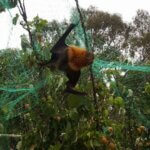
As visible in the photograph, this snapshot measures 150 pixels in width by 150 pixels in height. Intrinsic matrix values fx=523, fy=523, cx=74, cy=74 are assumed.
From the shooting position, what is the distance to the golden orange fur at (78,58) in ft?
7.43

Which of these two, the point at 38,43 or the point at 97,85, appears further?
the point at 97,85

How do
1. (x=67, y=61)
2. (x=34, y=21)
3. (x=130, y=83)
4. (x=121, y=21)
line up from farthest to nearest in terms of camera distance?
(x=121, y=21)
(x=130, y=83)
(x=34, y=21)
(x=67, y=61)

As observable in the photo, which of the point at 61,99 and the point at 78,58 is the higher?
the point at 78,58

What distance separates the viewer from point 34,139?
3.37m

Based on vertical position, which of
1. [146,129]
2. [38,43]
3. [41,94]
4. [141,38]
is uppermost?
[141,38]

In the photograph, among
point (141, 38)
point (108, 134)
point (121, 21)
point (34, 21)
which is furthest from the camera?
point (121, 21)

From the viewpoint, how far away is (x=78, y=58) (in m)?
2.31

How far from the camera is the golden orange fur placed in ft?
7.43

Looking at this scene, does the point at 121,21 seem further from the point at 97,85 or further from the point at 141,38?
the point at 97,85

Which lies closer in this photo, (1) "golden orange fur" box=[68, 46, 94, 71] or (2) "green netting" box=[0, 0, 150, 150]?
(1) "golden orange fur" box=[68, 46, 94, 71]

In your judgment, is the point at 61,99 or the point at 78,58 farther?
the point at 61,99

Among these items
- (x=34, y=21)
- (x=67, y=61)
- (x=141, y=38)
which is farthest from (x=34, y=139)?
(x=141, y=38)

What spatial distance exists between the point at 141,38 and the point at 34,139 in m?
10.7

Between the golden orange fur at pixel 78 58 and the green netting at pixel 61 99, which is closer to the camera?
the golden orange fur at pixel 78 58
